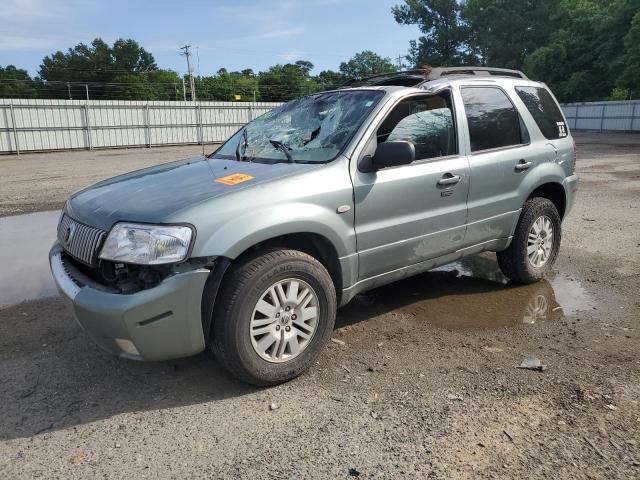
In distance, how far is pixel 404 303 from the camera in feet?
15.6

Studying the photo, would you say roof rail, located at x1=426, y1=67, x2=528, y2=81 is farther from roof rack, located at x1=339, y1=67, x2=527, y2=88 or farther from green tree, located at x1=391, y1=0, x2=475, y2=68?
green tree, located at x1=391, y1=0, x2=475, y2=68

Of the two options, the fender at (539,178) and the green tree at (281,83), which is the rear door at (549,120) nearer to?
the fender at (539,178)

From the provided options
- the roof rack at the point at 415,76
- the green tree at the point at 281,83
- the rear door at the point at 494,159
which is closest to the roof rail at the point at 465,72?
the roof rack at the point at 415,76

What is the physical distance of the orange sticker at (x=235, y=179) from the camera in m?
3.32

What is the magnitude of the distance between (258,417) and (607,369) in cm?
Answer: 227

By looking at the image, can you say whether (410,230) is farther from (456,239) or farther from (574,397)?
(574,397)

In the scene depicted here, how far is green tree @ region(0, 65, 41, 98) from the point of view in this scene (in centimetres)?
7407

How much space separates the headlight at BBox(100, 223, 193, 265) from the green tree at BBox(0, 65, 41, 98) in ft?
269

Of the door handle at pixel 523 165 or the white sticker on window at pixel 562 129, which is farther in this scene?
the white sticker on window at pixel 562 129

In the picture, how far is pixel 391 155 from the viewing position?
350 centimetres

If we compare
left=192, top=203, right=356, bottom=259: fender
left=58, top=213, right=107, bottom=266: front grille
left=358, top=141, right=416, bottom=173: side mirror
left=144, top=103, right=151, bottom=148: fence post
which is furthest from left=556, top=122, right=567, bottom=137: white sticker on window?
left=144, top=103, right=151, bottom=148: fence post

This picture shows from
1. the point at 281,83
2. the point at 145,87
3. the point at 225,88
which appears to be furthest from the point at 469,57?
the point at 145,87

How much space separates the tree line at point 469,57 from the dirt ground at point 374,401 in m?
5.97

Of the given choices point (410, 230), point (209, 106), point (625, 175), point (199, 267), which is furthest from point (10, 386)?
point (209, 106)
